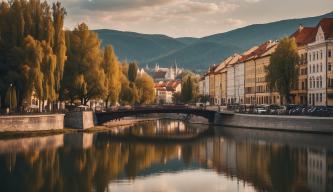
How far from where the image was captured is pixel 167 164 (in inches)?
2549

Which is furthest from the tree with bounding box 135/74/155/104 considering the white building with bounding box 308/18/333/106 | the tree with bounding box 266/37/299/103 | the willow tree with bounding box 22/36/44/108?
the willow tree with bounding box 22/36/44/108

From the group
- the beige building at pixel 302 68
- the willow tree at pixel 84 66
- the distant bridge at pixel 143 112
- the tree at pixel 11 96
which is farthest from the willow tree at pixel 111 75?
the beige building at pixel 302 68

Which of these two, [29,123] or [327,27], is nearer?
[29,123]

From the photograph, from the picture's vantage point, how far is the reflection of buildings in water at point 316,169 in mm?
49438

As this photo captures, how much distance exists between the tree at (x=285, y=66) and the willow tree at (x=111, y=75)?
92.9 feet

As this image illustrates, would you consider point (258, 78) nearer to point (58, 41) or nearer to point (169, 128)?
point (169, 128)

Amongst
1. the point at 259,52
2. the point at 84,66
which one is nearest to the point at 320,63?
the point at 84,66

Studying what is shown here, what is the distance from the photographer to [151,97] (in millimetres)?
173875

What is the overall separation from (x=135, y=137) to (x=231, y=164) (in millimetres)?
37225

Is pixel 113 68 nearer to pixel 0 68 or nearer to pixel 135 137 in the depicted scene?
pixel 135 137

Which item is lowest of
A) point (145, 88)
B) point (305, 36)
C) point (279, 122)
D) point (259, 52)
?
→ point (279, 122)

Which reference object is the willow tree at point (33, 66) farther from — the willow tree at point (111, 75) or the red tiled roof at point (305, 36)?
the red tiled roof at point (305, 36)

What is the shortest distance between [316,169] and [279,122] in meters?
43.1

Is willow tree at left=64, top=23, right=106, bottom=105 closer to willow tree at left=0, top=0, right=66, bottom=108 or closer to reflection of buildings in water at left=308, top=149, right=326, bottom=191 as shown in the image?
willow tree at left=0, top=0, right=66, bottom=108
